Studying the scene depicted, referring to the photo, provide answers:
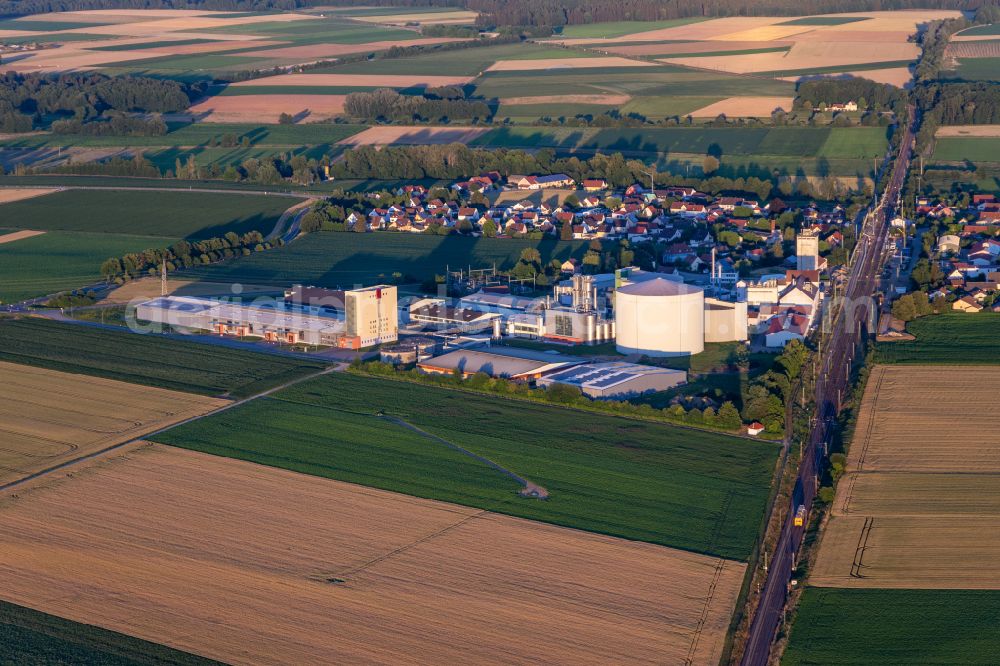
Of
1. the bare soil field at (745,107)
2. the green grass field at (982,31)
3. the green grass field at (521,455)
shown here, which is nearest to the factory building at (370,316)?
the green grass field at (521,455)

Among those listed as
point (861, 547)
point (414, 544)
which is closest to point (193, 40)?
point (414, 544)

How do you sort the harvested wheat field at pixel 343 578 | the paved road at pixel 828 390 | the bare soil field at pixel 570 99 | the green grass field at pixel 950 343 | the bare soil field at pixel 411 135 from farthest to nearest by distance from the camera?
the bare soil field at pixel 570 99
the bare soil field at pixel 411 135
the green grass field at pixel 950 343
the paved road at pixel 828 390
the harvested wheat field at pixel 343 578

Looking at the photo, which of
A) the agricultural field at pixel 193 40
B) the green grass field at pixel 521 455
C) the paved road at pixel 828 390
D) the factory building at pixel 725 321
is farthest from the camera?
the agricultural field at pixel 193 40

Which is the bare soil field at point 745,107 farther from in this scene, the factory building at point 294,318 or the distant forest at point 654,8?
the distant forest at point 654,8

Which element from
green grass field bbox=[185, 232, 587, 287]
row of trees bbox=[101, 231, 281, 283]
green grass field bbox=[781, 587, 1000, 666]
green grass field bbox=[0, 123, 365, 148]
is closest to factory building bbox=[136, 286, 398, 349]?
green grass field bbox=[185, 232, 587, 287]

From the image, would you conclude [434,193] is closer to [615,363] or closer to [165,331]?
[165,331]

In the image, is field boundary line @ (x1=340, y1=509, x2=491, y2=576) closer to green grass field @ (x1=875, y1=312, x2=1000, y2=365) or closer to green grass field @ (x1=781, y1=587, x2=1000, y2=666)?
green grass field @ (x1=781, y1=587, x2=1000, y2=666)

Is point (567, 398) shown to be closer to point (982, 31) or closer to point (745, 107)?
point (745, 107)

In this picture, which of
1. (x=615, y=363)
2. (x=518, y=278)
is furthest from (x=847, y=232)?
(x=615, y=363)

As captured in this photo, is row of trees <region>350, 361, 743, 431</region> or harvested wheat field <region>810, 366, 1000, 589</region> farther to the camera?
row of trees <region>350, 361, 743, 431</region>
